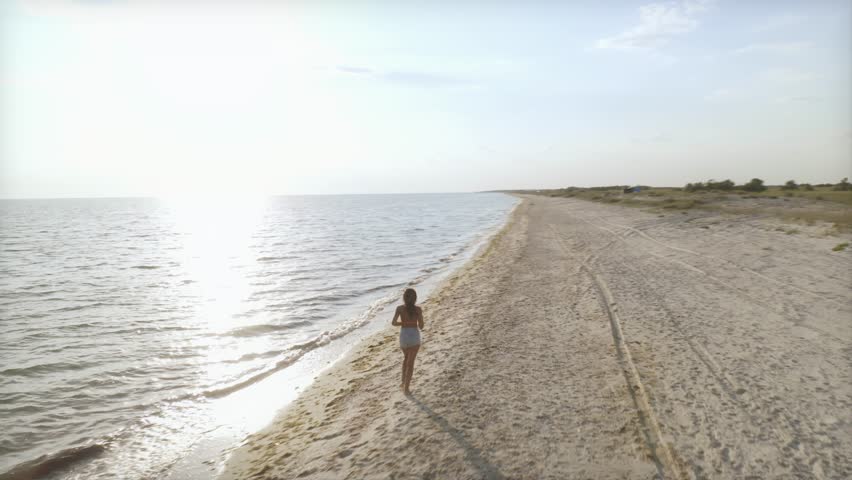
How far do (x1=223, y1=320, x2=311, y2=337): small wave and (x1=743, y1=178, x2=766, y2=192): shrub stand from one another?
259 ft

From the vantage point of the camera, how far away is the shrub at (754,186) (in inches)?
2693

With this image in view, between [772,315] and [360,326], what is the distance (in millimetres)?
12151

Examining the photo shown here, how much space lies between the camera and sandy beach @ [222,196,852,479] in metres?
5.84

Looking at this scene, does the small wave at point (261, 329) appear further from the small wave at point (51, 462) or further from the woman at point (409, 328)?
the woman at point (409, 328)

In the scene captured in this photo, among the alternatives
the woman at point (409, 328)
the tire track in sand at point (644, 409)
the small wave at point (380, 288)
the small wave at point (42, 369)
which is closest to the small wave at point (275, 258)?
the small wave at point (380, 288)

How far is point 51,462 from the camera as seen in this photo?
279 inches

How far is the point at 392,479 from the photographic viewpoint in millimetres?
5590

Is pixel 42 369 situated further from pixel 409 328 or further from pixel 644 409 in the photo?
pixel 644 409

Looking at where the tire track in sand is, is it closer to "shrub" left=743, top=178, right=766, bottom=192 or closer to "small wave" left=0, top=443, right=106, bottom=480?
"small wave" left=0, top=443, right=106, bottom=480

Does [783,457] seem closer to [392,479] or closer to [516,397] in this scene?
[516,397]

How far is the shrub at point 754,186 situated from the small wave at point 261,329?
3111 inches

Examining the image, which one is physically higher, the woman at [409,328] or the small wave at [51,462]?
the woman at [409,328]

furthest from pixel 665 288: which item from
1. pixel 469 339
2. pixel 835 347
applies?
pixel 469 339

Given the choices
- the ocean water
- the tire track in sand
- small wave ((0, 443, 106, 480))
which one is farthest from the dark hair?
small wave ((0, 443, 106, 480))
